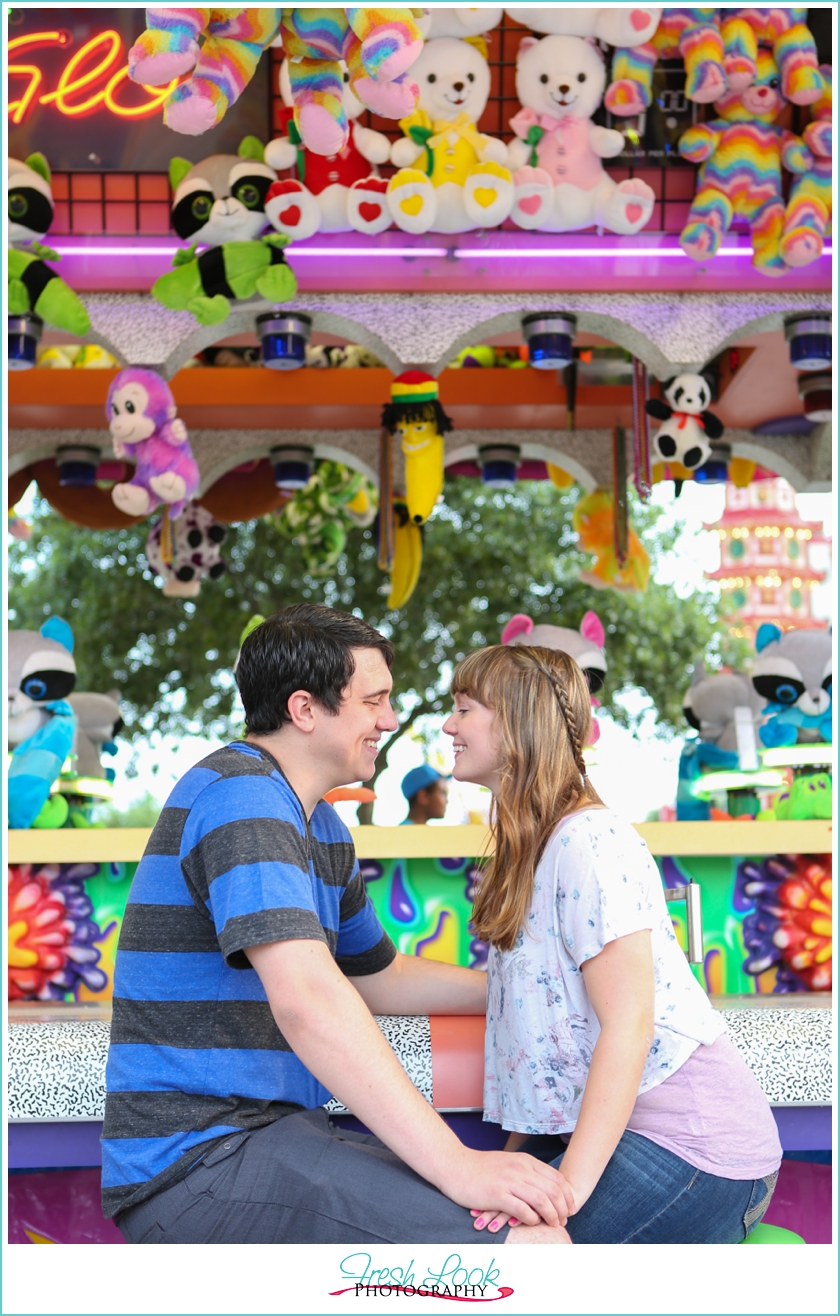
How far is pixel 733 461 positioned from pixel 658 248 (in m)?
2.33

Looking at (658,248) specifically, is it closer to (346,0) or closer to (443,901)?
(346,0)

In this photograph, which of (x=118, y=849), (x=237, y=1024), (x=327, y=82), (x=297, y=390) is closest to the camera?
(x=237, y=1024)

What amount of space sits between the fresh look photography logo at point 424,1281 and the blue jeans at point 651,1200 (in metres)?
0.22

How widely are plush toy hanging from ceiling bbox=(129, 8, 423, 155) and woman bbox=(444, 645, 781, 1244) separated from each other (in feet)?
4.52

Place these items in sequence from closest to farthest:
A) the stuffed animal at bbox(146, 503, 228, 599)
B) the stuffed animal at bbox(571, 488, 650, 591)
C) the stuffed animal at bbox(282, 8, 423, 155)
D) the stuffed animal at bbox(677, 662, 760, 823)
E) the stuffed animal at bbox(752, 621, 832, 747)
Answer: the stuffed animal at bbox(282, 8, 423, 155) < the stuffed animal at bbox(752, 621, 832, 747) < the stuffed animal at bbox(677, 662, 760, 823) < the stuffed animal at bbox(571, 488, 650, 591) < the stuffed animal at bbox(146, 503, 228, 599)

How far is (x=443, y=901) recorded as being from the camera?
3344mm

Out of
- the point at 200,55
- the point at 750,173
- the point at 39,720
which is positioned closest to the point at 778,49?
the point at 750,173

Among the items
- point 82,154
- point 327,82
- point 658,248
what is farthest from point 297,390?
point 327,82

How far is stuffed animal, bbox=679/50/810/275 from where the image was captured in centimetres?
378

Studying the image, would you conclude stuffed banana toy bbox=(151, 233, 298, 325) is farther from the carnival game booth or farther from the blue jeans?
the blue jeans

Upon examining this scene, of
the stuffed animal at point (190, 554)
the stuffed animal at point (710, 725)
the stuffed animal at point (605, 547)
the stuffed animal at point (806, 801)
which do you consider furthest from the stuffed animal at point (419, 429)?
the stuffed animal at point (190, 554)

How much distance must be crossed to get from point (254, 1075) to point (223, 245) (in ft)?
9.33

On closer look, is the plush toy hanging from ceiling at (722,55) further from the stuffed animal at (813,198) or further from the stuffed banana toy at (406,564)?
the stuffed banana toy at (406,564)

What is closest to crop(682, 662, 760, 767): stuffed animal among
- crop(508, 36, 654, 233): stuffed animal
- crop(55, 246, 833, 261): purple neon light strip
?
crop(55, 246, 833, 261): purple neon light strip
